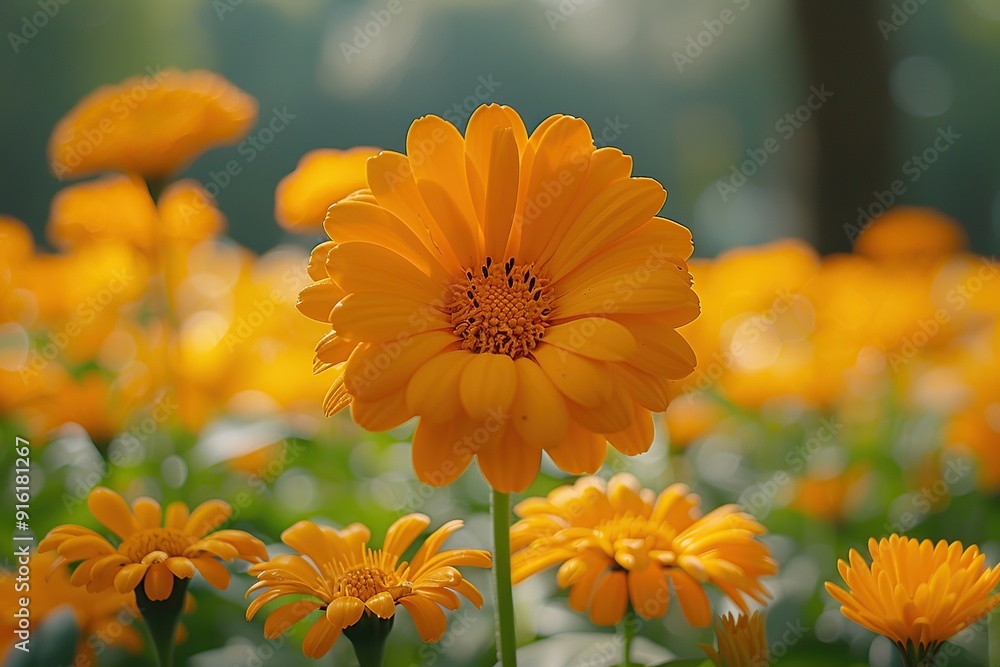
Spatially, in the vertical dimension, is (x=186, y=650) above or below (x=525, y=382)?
below

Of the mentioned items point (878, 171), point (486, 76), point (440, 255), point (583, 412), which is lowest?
point (583, 412)

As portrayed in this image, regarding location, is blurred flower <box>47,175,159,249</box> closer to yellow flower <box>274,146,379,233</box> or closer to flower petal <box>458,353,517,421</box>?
yellow flower <box>274,146,379,233</box>

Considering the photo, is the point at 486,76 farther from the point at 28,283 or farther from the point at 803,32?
the point at 28,283

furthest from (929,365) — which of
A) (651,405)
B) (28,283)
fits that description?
(28,283)

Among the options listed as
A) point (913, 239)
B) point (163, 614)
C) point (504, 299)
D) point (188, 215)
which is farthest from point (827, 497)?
point (913, 239)

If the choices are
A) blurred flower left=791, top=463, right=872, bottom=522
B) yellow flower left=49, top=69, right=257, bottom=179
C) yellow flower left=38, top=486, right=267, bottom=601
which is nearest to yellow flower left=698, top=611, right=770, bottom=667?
yellow flower left=38, top=486, right=267, bottom=601

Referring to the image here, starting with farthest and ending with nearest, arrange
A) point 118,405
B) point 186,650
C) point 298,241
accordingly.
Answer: point 298,241, point 118,405, point 186,650
